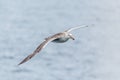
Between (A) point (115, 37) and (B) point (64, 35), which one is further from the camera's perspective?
(A) point (115, 37)

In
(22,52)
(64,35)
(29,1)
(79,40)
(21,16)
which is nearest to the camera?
(64,35)

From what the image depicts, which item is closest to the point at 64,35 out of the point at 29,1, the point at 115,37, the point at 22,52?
the point at 22,52

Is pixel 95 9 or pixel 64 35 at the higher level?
pixel 64 35

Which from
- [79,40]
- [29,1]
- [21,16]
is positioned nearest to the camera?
[79,40]

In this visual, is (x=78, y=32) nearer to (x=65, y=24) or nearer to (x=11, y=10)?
(x=65, y=24)

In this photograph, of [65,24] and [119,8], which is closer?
[65,24]

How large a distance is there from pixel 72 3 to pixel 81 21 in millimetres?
5181

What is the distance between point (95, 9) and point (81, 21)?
416 centimetres

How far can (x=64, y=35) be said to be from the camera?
30953 mm

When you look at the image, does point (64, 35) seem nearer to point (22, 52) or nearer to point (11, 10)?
point (22, 52)

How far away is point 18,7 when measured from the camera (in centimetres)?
5191

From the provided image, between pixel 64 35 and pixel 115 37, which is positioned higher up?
pixel 64 35

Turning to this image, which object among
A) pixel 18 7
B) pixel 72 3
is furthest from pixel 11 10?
pixel 72 3

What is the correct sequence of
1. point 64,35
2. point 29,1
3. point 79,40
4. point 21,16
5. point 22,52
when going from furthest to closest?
point 29,1 → point 21,16 → point 79,40 → point 22,52 → point 64,35
